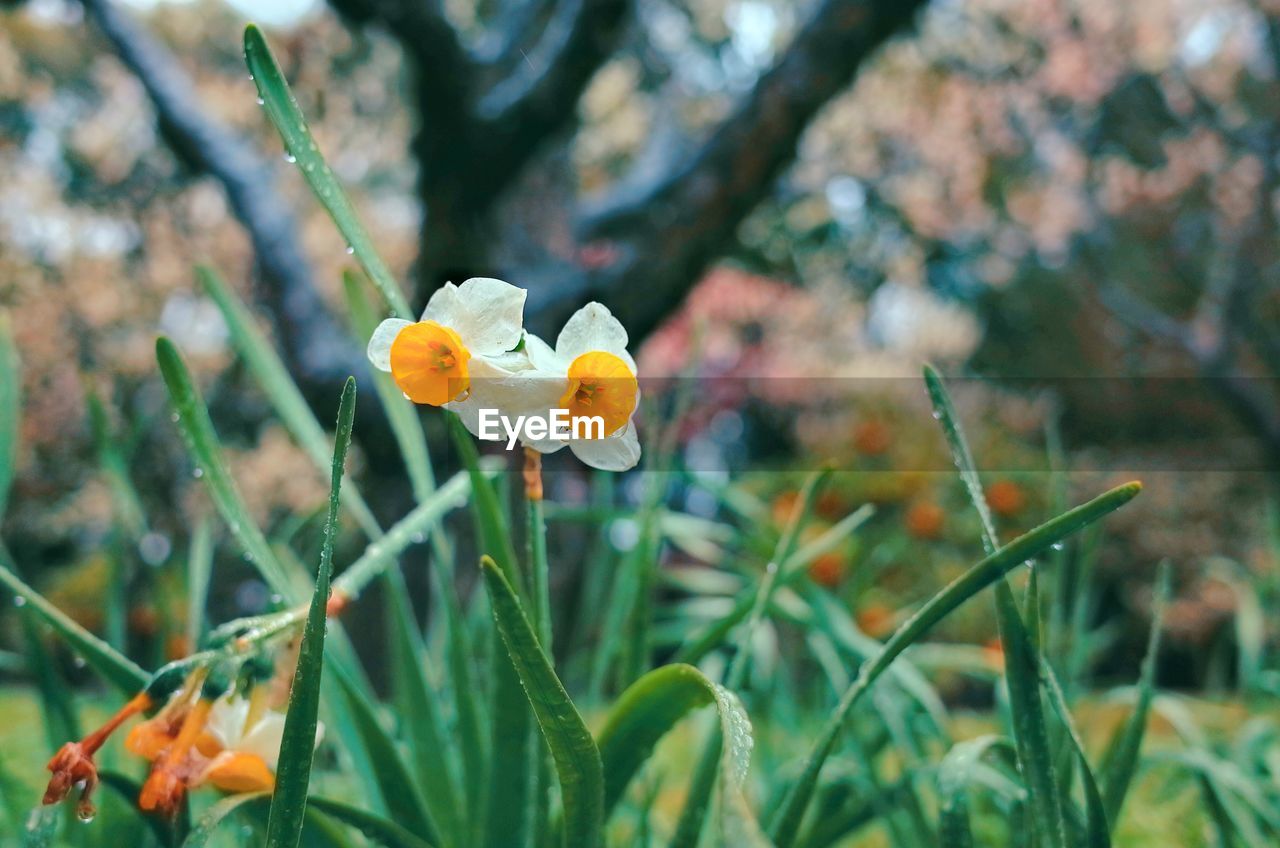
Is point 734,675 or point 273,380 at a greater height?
point 273,380

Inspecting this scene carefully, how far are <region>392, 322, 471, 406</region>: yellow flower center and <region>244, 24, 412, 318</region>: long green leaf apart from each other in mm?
37

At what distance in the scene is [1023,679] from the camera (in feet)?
1.05

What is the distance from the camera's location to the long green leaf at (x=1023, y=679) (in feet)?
1.03

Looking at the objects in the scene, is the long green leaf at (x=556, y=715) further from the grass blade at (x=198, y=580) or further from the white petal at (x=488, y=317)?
the grass blade at (x=198, y=580)

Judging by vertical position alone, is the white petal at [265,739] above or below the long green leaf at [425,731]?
above

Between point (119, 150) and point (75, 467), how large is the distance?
72.3 inches

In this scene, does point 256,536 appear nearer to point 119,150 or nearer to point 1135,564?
point 1135,564

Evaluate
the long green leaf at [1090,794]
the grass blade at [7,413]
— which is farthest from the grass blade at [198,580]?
the long green leaf at [1090,794]

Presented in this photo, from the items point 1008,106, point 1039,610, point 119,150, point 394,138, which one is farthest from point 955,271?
point 1039,610

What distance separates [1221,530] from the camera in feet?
15.2

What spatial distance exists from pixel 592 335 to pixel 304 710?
0.45ft

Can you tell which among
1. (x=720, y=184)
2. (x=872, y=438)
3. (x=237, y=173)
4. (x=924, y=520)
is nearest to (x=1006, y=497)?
(x=924, y=520)

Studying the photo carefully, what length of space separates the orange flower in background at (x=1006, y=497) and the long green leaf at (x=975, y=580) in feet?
9.15

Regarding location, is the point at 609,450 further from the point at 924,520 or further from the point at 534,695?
the point at 924,520
